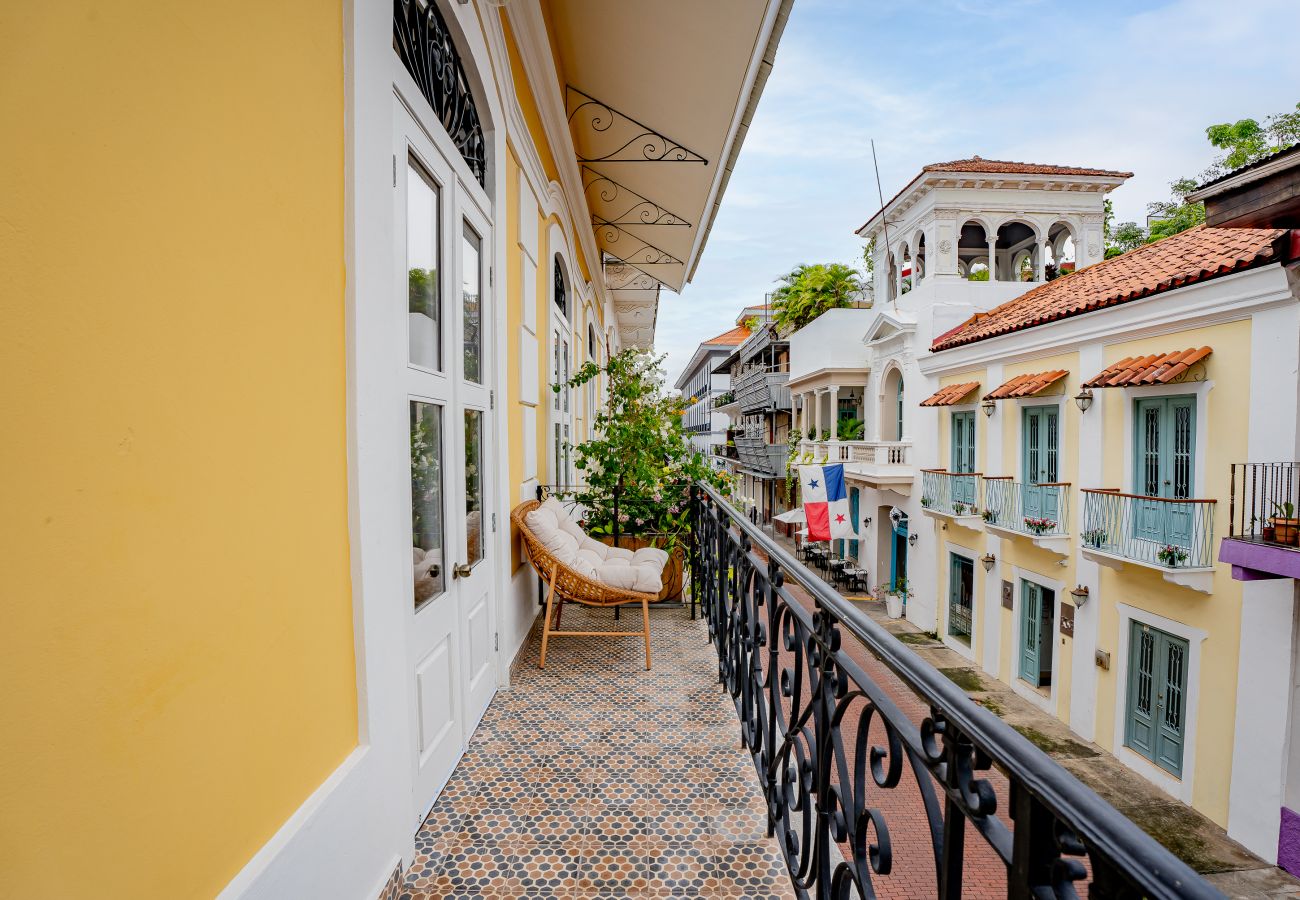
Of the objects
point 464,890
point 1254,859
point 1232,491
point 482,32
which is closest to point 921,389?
point 1232,491

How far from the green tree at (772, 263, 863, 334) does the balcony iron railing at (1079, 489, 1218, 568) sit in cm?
1239

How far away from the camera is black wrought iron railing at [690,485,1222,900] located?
64 cm

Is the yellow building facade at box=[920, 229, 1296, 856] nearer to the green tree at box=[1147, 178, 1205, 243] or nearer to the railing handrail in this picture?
the railing handrail

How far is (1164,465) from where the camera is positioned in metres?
8.33

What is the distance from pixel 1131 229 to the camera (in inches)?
961

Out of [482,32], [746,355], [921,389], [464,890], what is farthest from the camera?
[746,355]

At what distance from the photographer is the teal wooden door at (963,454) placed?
1262cm

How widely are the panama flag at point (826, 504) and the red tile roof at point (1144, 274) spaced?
433 centimetres

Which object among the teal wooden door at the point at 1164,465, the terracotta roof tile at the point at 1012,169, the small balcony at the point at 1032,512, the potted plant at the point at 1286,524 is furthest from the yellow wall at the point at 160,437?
the terracotta roof tile at the point at 1012,169

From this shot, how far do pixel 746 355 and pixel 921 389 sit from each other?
52.2 ft

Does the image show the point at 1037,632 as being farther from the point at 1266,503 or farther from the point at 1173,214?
the point at 1173,214

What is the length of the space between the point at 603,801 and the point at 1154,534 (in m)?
9.12

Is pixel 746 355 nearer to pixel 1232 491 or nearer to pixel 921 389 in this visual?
pixel 921 389

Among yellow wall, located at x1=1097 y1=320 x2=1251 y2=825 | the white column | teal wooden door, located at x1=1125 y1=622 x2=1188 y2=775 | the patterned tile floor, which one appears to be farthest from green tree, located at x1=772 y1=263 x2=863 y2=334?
the patterned tile floor
